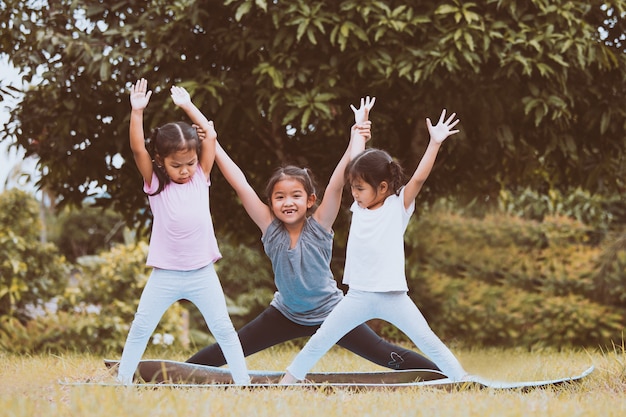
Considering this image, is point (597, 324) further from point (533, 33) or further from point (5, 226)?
point (5, 226)

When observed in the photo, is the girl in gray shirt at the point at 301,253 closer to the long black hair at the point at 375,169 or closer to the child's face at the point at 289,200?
the child's face at the point at 289,200

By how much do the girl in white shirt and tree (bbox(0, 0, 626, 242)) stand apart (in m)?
1.61

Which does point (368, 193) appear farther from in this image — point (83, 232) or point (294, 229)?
point (83, 232)

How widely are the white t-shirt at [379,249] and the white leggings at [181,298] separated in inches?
28.8

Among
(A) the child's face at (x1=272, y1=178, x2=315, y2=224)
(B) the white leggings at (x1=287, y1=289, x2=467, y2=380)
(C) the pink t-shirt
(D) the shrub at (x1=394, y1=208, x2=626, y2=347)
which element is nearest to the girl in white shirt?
(B) the white leggings at (x1=287, y1=289, x2=467, y2=380)

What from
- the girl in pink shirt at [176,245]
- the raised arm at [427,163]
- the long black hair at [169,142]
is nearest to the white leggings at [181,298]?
the girl in pink shirt at [176,245]

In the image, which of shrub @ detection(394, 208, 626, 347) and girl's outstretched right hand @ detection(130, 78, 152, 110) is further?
shrub @ detection(394, 208, 626, 347)

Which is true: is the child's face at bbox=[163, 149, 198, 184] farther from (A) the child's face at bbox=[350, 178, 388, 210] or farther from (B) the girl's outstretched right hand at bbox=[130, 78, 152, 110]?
(A) the child's face at bbox=[350, 178, 388, 210]

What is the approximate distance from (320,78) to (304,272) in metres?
2.30

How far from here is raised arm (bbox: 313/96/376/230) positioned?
4.46 meters

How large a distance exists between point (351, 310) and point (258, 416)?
1.15m

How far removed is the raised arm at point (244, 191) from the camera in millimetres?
4566

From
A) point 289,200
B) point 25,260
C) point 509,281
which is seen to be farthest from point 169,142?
point 509,281

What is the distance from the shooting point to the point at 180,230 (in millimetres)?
4246
